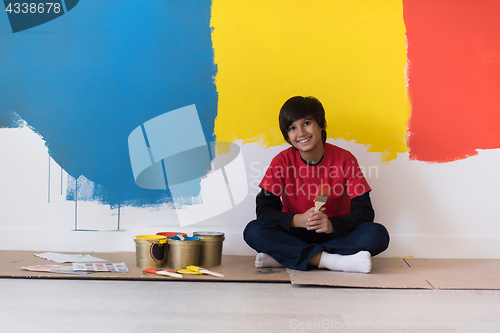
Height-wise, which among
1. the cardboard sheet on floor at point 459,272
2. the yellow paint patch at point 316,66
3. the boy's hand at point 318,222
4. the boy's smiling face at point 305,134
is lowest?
the cardboard sheet on floor at point 459,272

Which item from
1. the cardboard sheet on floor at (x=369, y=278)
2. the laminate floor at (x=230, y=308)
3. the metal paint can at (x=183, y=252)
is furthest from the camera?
the metal paint can at (x=183, y=252)

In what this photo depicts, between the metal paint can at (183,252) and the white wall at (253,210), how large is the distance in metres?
0.40

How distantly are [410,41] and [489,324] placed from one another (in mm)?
1364

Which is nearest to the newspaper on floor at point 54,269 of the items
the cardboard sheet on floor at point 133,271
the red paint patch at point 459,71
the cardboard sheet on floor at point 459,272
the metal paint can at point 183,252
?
the cardboard sheet on floor at point 133,271

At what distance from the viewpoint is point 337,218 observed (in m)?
1.49

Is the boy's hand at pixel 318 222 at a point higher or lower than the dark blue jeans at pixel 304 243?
higher

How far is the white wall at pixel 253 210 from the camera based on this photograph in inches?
70.9

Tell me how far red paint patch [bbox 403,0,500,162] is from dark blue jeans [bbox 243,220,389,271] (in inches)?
25.1

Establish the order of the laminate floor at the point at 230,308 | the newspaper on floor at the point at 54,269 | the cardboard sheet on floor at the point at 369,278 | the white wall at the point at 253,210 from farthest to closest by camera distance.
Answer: the white wall at the point at 253,210 < the newspaper on floor at the point at 54,269 < the cardboard sheet on floor at the point at 369,278 < the laminate floor at the point at 230,308

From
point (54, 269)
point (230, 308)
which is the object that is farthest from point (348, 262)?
point (54, 269)

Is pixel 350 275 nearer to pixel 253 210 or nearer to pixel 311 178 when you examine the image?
pixel 311 178

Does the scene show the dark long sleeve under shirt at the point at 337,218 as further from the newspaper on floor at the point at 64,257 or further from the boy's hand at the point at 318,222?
the newspaper on floor at the point at 64,257

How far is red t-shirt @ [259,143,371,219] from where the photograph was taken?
1.59 metres

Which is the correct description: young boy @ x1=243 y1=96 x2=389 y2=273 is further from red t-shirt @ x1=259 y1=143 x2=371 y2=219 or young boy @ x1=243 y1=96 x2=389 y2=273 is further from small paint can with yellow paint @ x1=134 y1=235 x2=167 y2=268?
small paint can with yellow paint @ x1=134 y1=235 x2=167 y2=268
